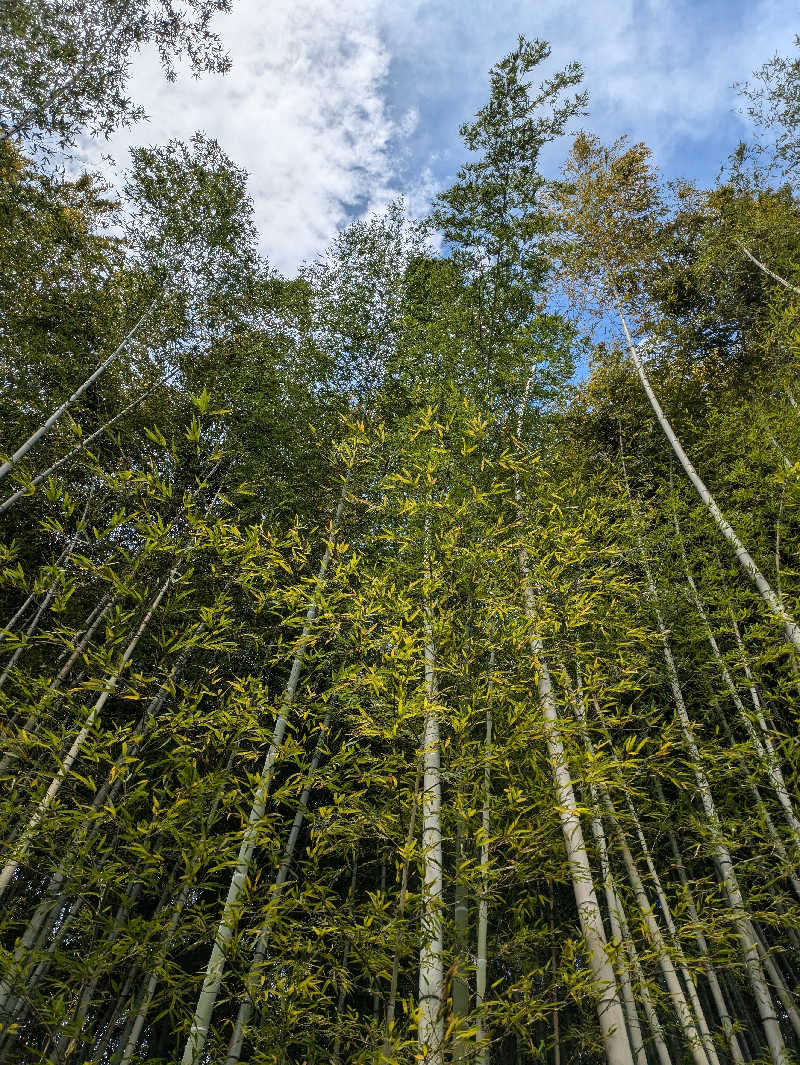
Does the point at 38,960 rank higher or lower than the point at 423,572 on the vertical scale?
lower

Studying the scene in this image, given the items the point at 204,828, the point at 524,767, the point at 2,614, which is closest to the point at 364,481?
the point at 524,767

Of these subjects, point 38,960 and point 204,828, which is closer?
point 38,960

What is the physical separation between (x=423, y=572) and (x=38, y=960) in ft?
7.39

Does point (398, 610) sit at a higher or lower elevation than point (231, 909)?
higher

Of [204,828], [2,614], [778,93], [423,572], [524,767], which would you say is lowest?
[204,828]

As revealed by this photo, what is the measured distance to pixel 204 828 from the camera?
2051mm

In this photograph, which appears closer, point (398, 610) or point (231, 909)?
point (231, 909)

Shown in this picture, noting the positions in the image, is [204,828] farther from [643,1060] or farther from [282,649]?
[643,1060]

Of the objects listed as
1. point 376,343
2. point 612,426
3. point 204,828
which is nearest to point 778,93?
point 612,426

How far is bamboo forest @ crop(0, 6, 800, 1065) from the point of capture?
216cm

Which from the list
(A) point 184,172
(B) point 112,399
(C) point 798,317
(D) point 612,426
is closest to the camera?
(C) point 798,317

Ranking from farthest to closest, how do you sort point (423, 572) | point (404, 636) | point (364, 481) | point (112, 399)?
point (112, 399)
point (364, 481)
point (423, 572)
point (404, 636)

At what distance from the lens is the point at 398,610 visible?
263cm

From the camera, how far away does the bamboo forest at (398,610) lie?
2.16 meters
